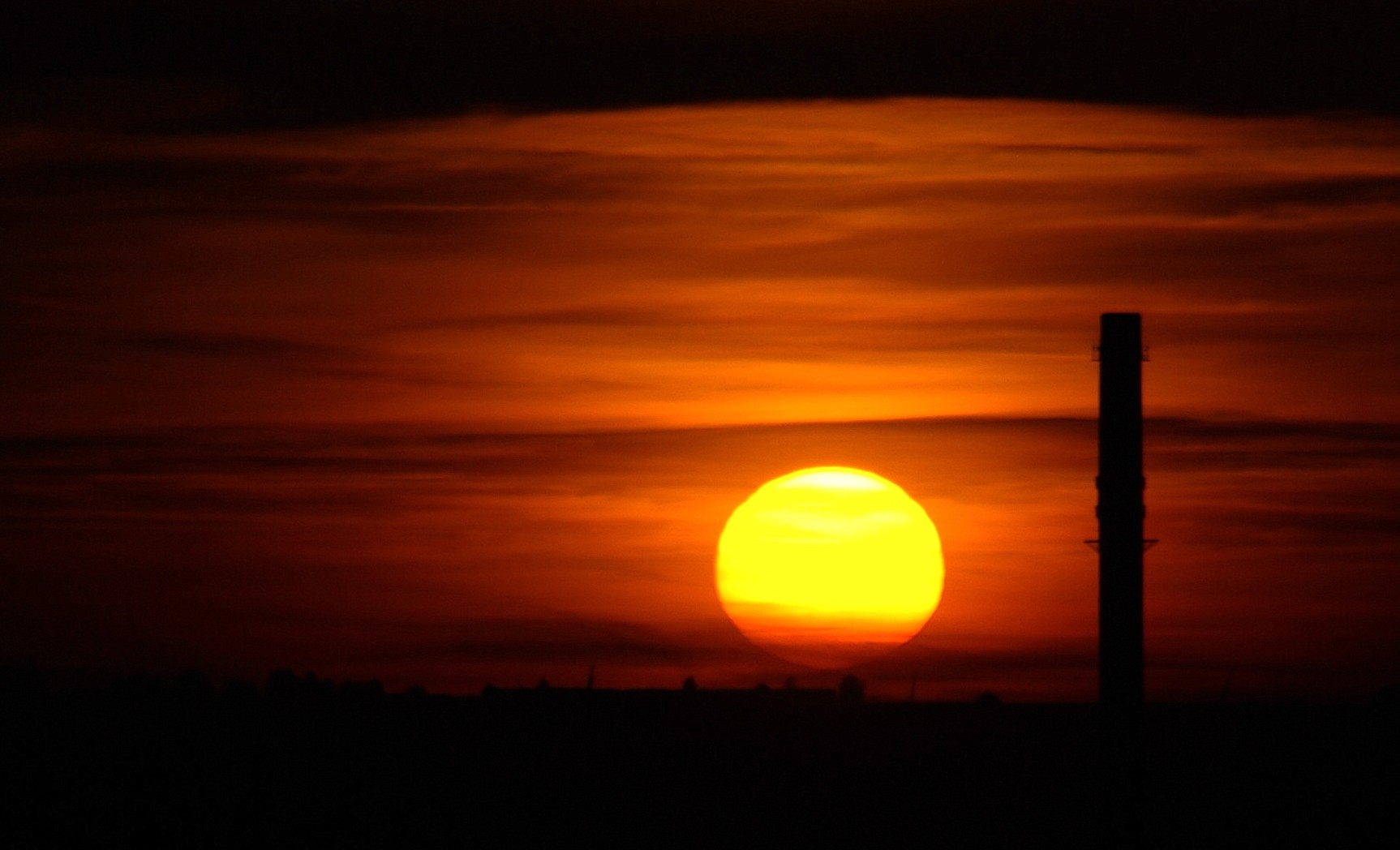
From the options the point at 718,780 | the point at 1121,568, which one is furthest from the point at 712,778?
the point at 1121,568

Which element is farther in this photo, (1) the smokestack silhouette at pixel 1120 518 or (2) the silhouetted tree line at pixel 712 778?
(2) the silhouetted tree line at pixel 712 778

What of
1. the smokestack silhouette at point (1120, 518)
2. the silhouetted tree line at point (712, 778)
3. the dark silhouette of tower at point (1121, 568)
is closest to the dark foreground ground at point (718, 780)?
the silhouetted tree line at point (712, 778)

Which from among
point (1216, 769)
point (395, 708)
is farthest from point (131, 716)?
point (1216, 769)

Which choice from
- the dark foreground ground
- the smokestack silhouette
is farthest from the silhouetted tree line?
the smokestack silhouette

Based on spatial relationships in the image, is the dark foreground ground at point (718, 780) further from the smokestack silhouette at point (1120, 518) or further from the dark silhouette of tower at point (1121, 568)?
the smokestack silhouette at point (1120, 518)

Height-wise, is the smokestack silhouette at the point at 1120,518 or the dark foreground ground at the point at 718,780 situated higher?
the smokestack silhouette at the point at 1120,518

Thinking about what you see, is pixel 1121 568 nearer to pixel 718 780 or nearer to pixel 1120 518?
pixel 1120 518

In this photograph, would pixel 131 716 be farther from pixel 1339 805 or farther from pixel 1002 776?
pixel 1339 805
